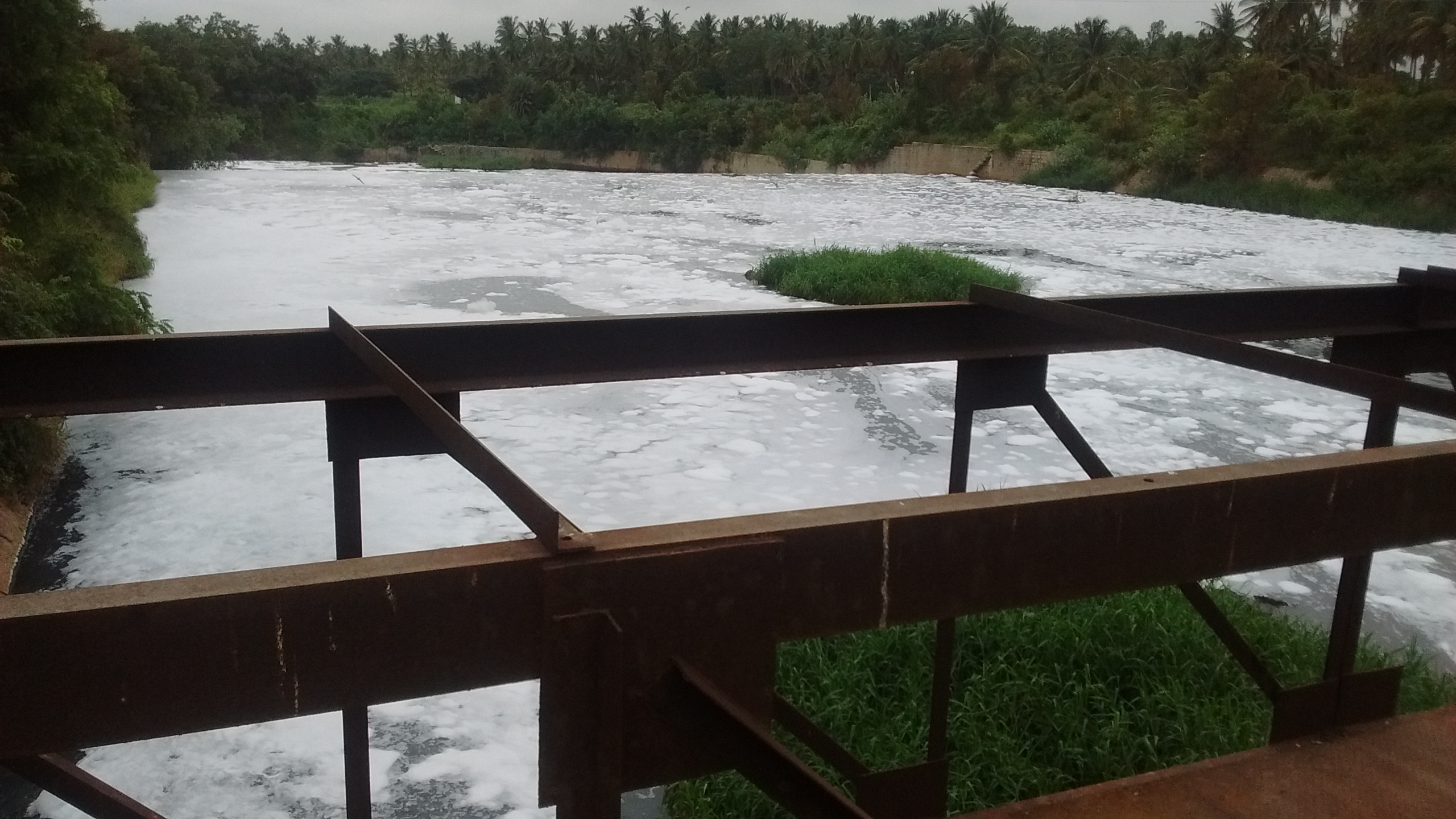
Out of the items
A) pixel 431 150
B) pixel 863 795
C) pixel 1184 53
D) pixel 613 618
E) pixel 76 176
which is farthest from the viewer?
pixel 431 150

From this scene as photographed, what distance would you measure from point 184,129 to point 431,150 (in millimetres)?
26489

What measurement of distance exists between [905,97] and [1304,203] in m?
22.2

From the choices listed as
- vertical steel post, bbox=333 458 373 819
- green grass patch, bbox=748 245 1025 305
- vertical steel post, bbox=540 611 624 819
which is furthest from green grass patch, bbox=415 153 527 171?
vertical steel post, bbox=540 611 624 819

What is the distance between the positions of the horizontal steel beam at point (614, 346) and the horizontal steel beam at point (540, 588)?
1578mm

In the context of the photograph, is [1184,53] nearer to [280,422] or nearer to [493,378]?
[280,422]

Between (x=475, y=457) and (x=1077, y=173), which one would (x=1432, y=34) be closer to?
(x=1077, y=173)

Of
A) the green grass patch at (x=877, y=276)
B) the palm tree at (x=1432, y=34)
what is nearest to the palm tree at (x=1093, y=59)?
the palm tree at (x=1432, y=34)

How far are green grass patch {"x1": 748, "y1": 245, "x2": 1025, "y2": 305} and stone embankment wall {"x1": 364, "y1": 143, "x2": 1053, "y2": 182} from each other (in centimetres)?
2574

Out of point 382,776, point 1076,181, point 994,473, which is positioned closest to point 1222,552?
point 382,776

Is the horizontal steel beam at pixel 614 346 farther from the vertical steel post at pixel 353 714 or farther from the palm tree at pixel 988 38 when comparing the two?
the palm tree at pixel 988 38

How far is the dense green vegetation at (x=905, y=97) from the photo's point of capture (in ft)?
92.2

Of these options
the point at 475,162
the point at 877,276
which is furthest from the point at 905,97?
the point at 877,276

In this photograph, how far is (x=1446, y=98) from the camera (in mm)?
26328

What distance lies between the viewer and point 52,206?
37.7 feet
